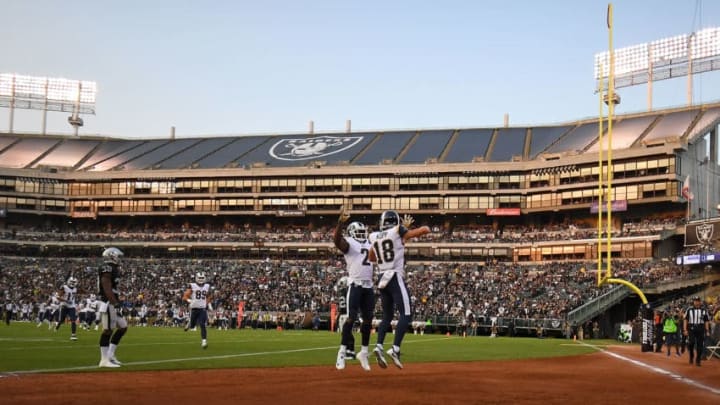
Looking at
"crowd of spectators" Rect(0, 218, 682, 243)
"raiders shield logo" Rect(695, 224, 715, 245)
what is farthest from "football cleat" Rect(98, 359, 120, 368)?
"crowd of spectators" Rect(0, 218, 682, 243)

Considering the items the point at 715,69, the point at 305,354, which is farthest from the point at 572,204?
the point at 305,354

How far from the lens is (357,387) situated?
11.4 meters

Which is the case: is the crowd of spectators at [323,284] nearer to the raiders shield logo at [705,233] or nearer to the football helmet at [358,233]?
the raiders shield logo at [705,233]

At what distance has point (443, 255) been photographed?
77.4 metres

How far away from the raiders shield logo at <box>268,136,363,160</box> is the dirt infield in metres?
75.0

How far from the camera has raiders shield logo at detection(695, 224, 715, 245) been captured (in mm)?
57656

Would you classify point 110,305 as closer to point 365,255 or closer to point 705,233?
point 365,255

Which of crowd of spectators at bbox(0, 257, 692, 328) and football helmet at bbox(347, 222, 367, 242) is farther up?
football helmet at bbox(347, 222, 367, 242)

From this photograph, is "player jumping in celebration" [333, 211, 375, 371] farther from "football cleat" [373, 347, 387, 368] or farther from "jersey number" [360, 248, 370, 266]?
"football cleat" [373, 347, 387, 368]

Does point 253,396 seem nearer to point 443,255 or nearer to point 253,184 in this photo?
point 443,255

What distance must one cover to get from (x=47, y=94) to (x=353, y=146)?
136 ft

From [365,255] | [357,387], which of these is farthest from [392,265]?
[357,387]

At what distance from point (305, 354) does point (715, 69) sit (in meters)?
69.6

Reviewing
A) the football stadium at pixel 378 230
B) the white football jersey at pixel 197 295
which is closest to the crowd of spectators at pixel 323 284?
the football stadium at pixel 378 230
